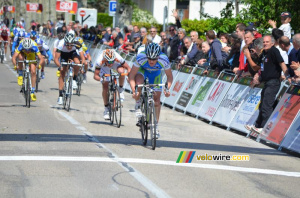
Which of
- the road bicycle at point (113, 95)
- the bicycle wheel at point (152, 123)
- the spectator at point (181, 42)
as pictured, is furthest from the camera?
the spectator at point (181, 42)

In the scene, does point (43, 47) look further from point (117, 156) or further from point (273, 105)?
point (117, 156)

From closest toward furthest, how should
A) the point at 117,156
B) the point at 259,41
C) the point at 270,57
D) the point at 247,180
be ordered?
the point at 247,180, the point at 117,156, the point at 270,57, the point at 259,41

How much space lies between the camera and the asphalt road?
809cm

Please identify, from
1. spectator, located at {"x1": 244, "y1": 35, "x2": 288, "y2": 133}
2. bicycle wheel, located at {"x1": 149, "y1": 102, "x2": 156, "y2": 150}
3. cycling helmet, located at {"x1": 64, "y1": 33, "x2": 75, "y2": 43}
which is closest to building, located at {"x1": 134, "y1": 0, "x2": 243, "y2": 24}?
cycling helmet, located at {"x1": 64, "y1": 33, "x2": 75, "y2": 43}

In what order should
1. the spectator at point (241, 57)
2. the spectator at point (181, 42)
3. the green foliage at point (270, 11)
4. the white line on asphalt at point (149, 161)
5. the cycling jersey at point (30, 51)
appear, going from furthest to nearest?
the green foliage at point (270, 11) → the spectator at point (181, 42) → the cycling jersey at point (30, 51) → the spectator at point (241, 57) → the white line on asphalt at point (149, 161)

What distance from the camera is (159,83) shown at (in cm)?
1271

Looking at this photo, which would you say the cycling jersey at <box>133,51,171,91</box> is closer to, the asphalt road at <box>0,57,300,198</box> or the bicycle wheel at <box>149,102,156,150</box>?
the bicycle wheel at <box>149,102,156,150</box>

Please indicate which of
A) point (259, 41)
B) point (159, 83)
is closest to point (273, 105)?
point (259, 41)

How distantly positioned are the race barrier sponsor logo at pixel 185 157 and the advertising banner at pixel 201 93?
622 centimetres

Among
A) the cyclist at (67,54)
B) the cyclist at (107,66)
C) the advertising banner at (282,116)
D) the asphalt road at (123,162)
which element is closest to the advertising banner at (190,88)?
the asphalt road at (123,162)

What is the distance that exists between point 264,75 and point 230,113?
2.02 meters

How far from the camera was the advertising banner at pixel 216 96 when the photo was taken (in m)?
16.2

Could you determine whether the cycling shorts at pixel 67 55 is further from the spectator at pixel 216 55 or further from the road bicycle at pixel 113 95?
the spectator at pixel 216 55

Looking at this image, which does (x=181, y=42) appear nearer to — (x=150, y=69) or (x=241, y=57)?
(x=241, y=57)
